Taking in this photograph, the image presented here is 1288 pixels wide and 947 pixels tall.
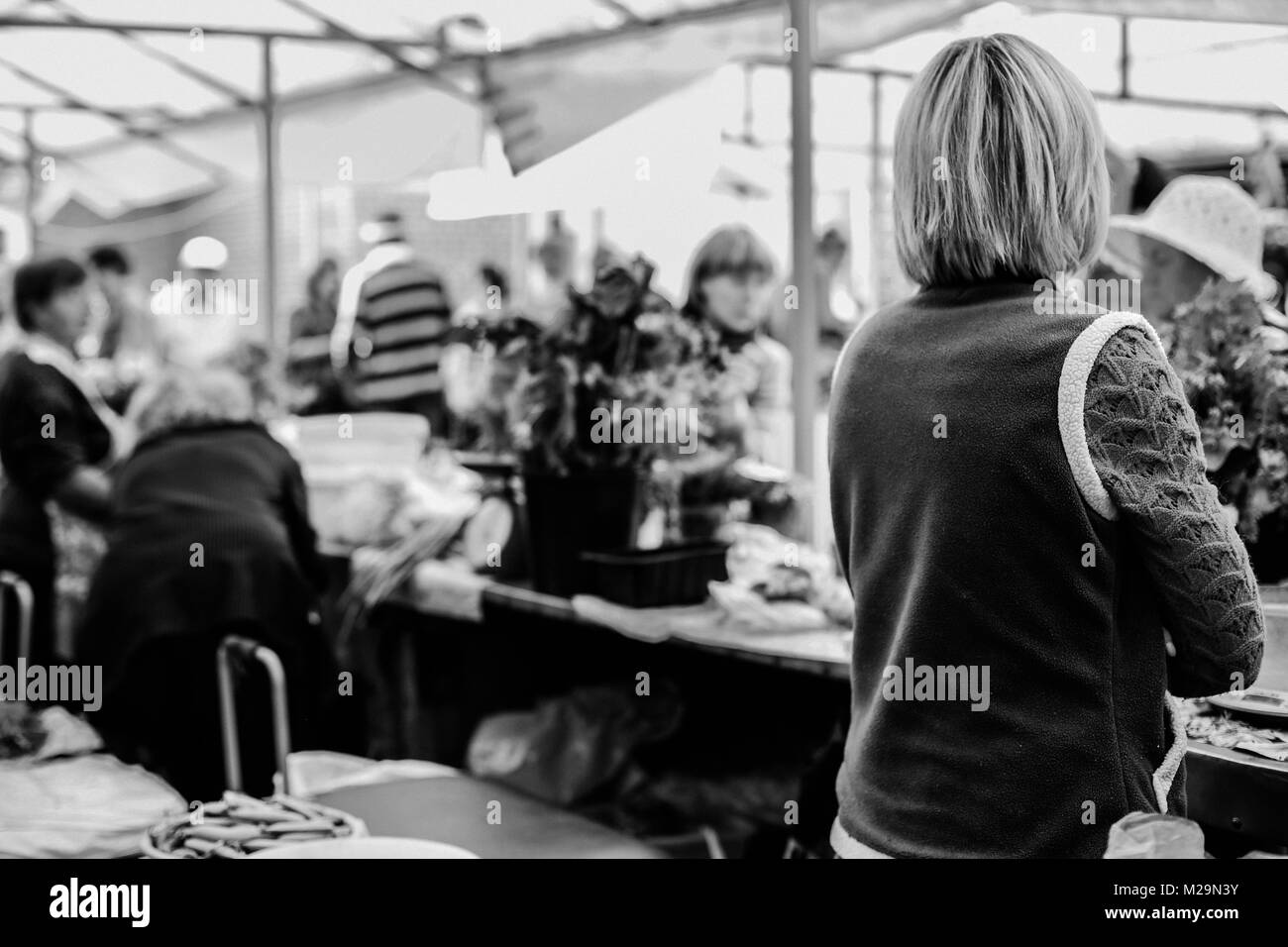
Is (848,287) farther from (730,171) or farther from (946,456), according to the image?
(946,456)

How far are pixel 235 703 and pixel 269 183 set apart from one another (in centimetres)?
404

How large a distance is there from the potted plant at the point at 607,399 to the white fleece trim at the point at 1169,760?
4.85 ft

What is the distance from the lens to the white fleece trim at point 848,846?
5.05 ft

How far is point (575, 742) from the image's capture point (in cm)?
311

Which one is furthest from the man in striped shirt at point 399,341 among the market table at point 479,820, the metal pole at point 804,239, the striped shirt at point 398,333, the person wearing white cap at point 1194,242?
the person wearing white cap at point 1194,242

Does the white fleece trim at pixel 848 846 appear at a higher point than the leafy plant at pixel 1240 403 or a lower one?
lower

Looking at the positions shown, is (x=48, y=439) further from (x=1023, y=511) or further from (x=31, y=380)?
(x=1023, y=511)

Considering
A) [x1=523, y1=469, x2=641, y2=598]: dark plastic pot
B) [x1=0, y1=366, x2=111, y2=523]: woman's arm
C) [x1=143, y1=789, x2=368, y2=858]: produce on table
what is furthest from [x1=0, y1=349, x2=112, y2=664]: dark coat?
[x1=143, y1=789, x2=368, y2=858]: produce on table

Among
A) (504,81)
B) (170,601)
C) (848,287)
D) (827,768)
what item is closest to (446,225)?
(848,287)

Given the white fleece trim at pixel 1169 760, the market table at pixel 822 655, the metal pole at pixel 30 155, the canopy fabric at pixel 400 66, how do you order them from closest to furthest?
the white fleece trim at pixel 1169 760 → the market table at pixel 822 655 → the canopy fabric at pixel 400 66 → the metal pole at pixel 30 155

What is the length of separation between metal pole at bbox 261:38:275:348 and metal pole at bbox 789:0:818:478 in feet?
12.2

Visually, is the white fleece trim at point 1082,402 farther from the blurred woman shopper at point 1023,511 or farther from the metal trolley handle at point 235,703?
the metal trolley handle at point 235,703

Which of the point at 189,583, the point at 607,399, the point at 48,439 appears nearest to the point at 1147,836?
the point at 607,399
